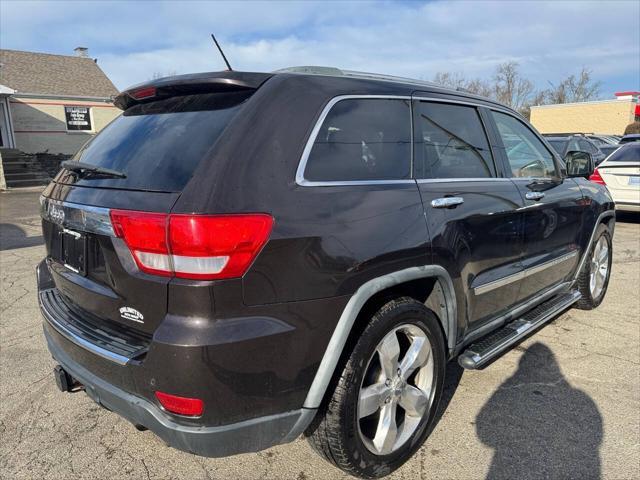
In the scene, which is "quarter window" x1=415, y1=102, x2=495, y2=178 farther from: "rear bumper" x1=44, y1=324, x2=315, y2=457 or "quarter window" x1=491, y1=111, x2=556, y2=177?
"rear bumper" x1=44, y1=324, x2=315, y2=457

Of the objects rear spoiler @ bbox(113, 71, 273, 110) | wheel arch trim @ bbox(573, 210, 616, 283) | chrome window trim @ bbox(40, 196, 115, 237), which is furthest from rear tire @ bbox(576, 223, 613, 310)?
chrome window trim @ bbox(40, 196, 115, 237)

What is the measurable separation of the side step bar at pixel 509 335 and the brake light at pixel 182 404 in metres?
1.65

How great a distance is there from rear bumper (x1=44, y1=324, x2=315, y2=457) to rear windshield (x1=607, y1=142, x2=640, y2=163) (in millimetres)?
10065

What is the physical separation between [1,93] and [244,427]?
23130 millimetres

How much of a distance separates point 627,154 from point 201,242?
1065 cm

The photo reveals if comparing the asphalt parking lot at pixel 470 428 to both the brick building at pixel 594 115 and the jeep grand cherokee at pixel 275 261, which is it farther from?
the brick building at pixel 594 115

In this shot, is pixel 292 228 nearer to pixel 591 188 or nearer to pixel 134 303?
pixel 134 303

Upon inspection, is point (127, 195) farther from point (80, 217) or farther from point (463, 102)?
point (463, 102)

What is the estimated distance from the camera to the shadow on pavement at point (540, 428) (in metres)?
2.58

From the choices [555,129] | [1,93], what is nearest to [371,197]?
[1,93]

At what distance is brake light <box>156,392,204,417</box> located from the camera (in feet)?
6.15

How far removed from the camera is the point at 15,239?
28.2 ft

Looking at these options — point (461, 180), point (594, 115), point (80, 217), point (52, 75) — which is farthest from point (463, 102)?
point (594, 115)

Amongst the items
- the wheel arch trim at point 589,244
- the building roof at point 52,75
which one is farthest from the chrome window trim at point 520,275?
the building roof at point 52,75
